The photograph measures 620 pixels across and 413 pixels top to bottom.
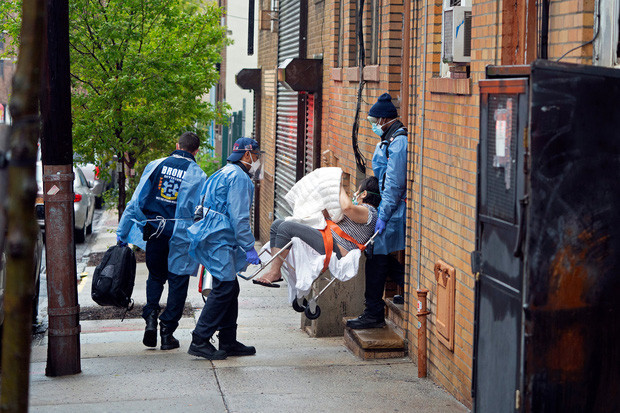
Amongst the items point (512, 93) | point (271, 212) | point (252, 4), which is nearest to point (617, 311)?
point (512, 93)

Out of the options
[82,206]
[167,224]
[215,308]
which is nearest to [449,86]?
[215,308]

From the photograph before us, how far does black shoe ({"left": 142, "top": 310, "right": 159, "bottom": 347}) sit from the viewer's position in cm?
814

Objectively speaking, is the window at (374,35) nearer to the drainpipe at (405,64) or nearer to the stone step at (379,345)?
the drainpipe at (405,64)

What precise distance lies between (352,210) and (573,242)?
3.63 metres

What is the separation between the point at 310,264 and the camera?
7.51 meters

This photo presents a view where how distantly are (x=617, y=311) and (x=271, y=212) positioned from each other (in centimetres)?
1309

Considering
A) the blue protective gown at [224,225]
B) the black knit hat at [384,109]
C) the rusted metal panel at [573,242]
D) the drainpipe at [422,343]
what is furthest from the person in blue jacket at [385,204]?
the rusted metal panel at [573,242]

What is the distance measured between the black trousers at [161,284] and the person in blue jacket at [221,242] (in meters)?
0.52

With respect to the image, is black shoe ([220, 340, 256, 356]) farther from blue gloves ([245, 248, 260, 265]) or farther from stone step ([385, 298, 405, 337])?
stone step ([385, 298, 405, 337])

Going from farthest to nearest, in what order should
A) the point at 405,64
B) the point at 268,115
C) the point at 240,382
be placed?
1. the point at 268,115
2. the point at 405,64
3. the point at 240,382

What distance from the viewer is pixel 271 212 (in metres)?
17.0

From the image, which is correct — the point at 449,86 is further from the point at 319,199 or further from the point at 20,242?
the point at 20,242

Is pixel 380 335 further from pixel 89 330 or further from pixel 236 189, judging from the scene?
pixel 89 330

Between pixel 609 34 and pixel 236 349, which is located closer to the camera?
pixel 609 34
